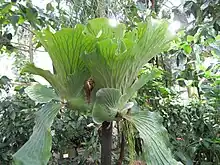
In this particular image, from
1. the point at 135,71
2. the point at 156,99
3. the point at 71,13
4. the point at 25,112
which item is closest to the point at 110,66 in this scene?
the point at 135,71

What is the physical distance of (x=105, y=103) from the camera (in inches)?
27.0

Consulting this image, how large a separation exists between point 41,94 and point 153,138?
327 millimetres

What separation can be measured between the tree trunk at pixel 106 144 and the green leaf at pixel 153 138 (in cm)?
6

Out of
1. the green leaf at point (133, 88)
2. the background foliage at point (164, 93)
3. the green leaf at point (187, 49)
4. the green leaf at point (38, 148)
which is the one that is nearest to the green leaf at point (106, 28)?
the green leaf at point (133, 88)

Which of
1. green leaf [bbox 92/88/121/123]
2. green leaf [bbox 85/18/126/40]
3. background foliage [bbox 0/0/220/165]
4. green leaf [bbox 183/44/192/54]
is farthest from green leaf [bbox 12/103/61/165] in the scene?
green leaf [bbox 183/44/192/54]

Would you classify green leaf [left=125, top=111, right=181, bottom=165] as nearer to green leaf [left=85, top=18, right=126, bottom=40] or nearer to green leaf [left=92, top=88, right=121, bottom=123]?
green leaf [left=92, top=88, right=121, bottom=123]

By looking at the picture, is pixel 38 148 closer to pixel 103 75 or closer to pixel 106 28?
pixel 103 75

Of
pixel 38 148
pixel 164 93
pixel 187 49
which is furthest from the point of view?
pixel 164 93

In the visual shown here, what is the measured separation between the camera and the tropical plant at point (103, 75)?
66 centimetres

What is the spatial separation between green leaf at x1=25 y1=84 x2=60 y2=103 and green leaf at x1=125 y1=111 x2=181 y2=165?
21cm

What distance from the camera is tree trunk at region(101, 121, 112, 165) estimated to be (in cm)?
73

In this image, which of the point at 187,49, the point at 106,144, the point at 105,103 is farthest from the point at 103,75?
the point at 187,49

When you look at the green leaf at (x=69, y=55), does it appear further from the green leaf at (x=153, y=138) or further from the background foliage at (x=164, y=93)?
the background foliage at (x=164, y=93)

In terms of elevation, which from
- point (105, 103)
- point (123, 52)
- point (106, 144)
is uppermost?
point (123, 52)
